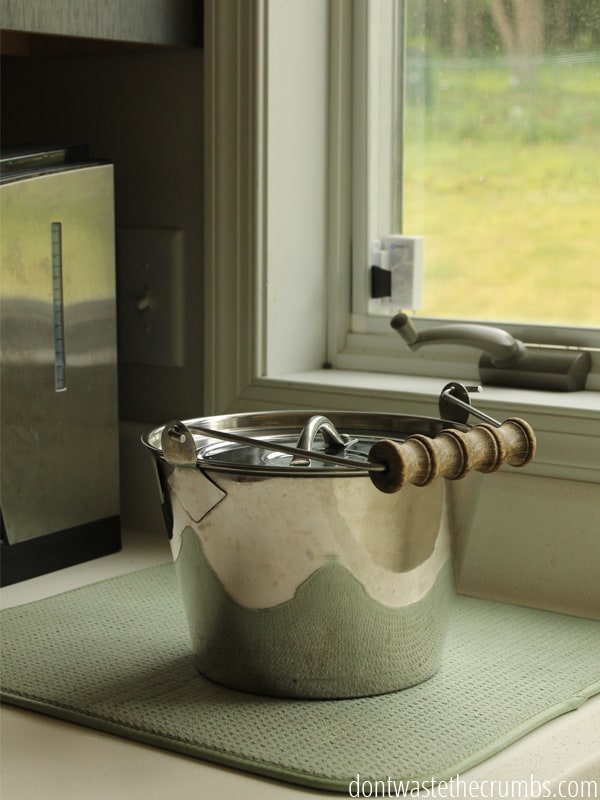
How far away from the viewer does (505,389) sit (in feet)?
3.81

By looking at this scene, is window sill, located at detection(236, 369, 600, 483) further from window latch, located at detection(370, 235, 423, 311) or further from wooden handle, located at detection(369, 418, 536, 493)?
wooden handle, located at detection(369, 418, 536, 493)

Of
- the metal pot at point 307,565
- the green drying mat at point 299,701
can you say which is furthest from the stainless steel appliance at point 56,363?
the metal pot at point 307,565

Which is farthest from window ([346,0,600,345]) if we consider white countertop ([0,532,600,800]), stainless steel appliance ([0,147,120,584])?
white countertop ([0,532,600,800])

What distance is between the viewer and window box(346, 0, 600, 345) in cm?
117

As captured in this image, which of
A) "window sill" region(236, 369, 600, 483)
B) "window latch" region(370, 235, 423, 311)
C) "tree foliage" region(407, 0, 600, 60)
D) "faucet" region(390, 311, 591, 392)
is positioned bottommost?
"window sill" region(236, 369, 600, 483)

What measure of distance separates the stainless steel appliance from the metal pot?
29cm

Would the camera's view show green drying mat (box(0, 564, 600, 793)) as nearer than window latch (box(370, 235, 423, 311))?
Yes

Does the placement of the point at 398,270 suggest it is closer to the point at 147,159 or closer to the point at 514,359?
the point at 514,359

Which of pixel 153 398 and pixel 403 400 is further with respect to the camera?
pixel 153 398

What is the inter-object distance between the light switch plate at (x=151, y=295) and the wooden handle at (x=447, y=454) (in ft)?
1.89

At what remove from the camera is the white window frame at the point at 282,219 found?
1210mm

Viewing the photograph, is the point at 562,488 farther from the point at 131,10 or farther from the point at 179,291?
the point at 131,10

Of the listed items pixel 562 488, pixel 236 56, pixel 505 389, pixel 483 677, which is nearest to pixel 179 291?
pixel 236 56

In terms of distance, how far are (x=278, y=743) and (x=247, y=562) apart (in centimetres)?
12
